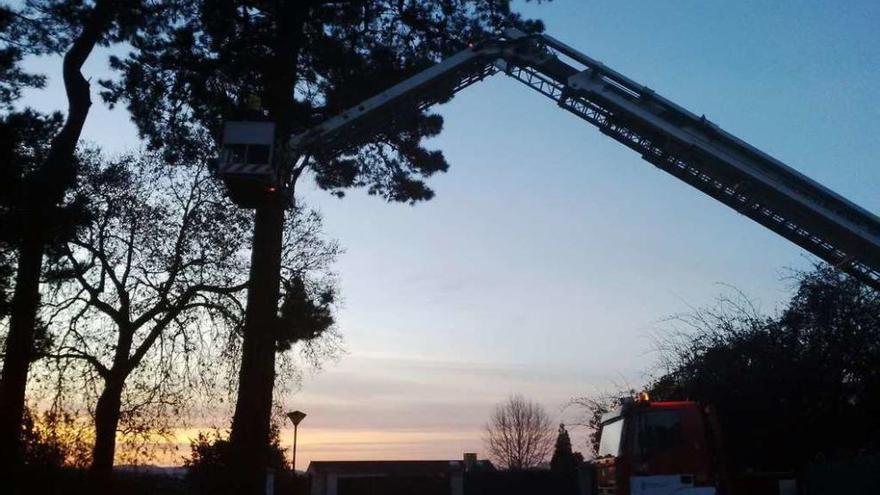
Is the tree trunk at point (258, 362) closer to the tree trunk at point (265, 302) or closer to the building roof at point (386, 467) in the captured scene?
the tree trunk at point (265, 302)

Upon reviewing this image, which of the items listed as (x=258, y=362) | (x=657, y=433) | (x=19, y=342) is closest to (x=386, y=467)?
(x=19, y=342)

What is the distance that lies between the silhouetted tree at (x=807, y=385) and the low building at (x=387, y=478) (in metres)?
9.42

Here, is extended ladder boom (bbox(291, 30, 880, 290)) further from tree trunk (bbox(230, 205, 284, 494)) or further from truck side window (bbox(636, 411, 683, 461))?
truck side window (bbox(636, 411, 683, 461))

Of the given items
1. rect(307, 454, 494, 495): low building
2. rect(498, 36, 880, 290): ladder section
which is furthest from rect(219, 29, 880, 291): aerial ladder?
rect(307, 454, 494, 495): low building

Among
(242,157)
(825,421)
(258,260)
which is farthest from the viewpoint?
(825,421)

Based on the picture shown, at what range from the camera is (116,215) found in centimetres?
2520

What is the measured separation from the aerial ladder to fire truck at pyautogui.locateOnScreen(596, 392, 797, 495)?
13.9ft

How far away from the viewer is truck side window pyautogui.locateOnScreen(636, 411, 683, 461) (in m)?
13.1

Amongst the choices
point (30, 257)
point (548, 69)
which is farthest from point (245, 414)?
point (548, 69)

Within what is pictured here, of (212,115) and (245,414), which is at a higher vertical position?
(212,115)

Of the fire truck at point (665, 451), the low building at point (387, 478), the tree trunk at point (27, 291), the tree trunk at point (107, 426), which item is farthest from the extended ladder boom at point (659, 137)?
the low building at point (387, 478)

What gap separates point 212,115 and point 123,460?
13.5 metres

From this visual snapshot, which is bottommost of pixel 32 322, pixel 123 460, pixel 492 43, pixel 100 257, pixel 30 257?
pixel 123 460

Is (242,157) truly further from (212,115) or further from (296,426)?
(296,426)
